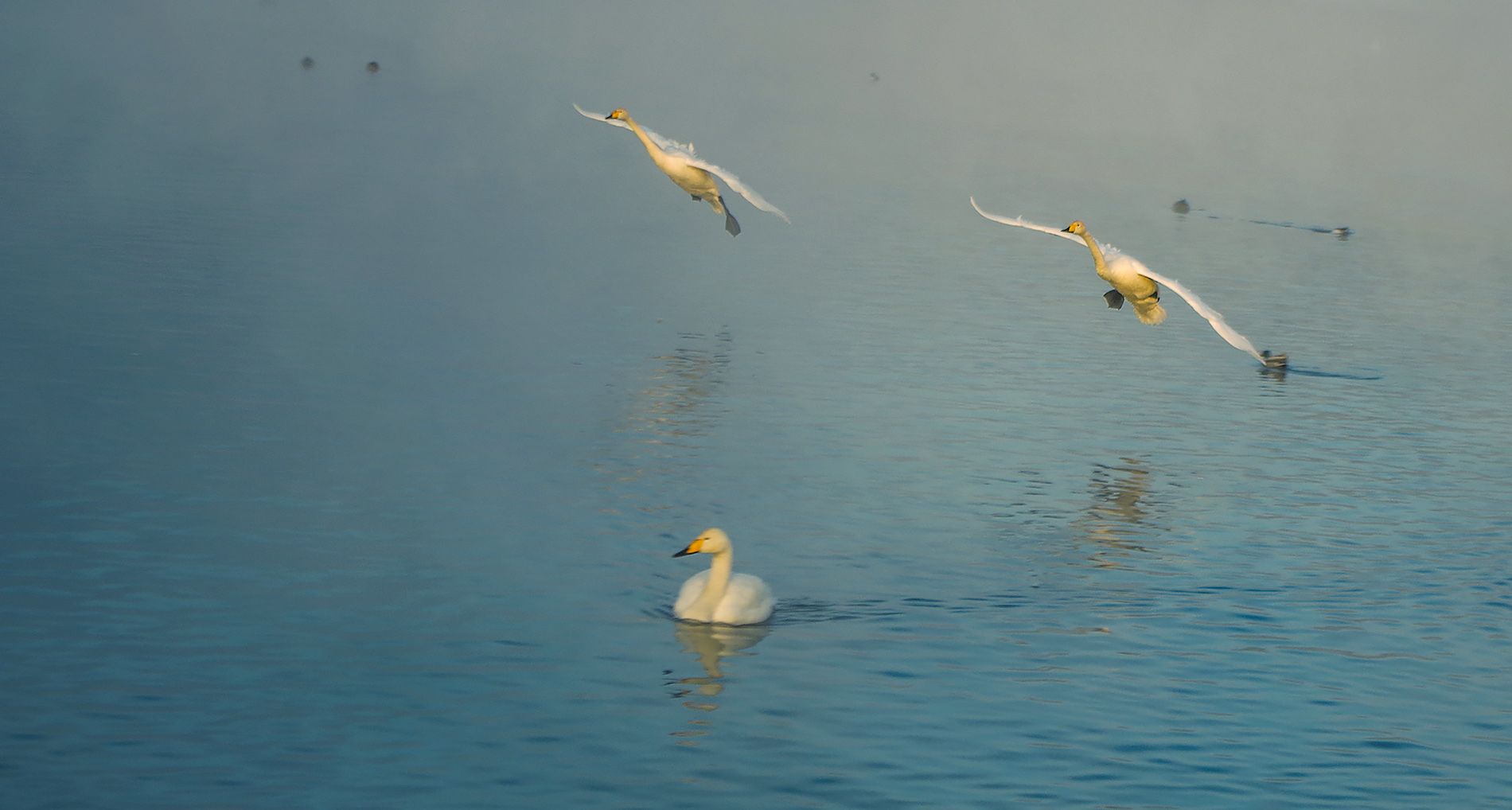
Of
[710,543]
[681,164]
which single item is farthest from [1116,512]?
[681,164]

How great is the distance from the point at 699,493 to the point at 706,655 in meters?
5.88

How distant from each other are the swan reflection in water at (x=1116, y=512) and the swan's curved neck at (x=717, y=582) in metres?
5.62

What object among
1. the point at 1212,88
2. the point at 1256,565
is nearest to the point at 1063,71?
the point at 1212,88

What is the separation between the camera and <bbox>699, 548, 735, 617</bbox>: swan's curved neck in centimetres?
1744

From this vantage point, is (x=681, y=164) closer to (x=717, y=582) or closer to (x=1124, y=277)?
(x=1124, y=277)

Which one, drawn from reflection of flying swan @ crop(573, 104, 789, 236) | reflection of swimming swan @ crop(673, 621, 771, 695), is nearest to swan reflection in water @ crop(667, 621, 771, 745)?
reflection of swimming swan @ crop(673, 621, 771, 695)

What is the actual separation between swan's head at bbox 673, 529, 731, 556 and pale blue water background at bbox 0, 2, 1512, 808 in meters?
0.74

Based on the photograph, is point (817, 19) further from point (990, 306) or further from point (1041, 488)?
point (1041, 488)

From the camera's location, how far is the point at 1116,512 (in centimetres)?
2359

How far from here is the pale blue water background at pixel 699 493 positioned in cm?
1482

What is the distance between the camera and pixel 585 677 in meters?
16.0

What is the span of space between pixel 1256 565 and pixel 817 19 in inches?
5980

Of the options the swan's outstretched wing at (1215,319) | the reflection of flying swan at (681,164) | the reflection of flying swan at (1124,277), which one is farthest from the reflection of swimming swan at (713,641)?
the reflection of flying swan at (681,164)

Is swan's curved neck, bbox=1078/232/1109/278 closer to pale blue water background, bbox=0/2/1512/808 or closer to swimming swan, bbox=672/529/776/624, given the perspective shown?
pale blue water background, bbox=0/2/1512/808
